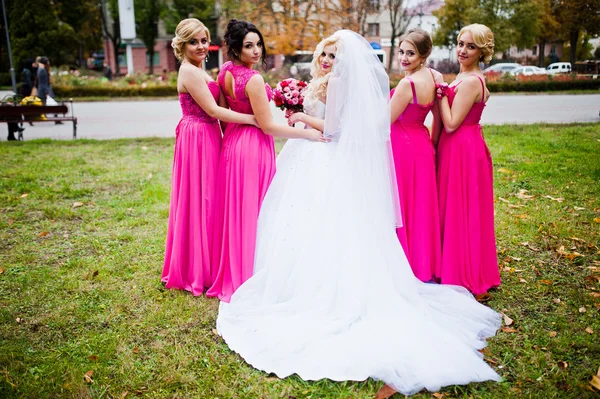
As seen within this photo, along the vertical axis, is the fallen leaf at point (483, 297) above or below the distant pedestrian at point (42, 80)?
below

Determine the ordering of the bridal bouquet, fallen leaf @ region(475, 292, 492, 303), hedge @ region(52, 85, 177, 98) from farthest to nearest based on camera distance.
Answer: hedge @ region(52, 85, 177, 98), fallen leaf @ region(475, 292, 492, 303), the bridal bouquet

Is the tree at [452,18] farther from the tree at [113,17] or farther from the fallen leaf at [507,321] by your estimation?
the fallen leaf at [507,321]

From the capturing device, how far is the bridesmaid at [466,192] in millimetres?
4199

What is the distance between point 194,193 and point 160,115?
1354 cm

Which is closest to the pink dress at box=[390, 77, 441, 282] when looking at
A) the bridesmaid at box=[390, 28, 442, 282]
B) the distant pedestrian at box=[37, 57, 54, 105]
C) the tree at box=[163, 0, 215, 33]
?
the bridesmaid at box=[390, 28, 442, 282]

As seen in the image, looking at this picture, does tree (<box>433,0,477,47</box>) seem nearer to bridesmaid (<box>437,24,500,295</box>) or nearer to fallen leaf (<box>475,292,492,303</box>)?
bridesmaid (<box>437,24,500,295</box>)

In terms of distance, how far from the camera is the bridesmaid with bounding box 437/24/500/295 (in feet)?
Result: 13.8

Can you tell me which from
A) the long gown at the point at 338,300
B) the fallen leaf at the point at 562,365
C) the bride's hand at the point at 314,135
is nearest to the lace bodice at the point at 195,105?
the long gown at the point at 338,300

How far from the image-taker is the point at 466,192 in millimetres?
4297

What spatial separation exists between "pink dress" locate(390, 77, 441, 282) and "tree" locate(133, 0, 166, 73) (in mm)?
38648

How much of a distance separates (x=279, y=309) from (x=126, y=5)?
12.3m

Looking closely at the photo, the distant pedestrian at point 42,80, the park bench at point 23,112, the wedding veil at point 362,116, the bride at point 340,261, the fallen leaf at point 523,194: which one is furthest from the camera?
the distant pedestrian at point 42,80

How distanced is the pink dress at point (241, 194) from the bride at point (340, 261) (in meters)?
0.11

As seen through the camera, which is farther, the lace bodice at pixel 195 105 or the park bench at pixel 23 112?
the park bench at pixel 23 112
